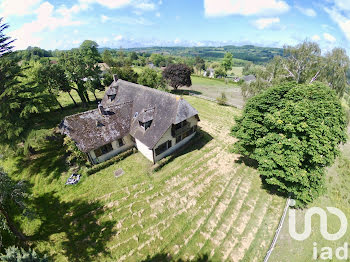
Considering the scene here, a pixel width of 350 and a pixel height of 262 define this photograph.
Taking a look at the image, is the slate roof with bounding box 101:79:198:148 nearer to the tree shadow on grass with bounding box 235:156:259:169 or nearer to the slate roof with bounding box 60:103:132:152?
the slate roof with bounding box 60:103:132:152

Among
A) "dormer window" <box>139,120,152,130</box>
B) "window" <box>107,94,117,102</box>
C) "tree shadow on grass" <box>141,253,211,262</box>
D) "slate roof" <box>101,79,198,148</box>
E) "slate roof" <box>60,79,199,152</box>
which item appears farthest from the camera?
"window" <box>107,94,117,102</box>

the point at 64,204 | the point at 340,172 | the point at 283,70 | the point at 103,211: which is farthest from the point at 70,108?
the point at 340,172

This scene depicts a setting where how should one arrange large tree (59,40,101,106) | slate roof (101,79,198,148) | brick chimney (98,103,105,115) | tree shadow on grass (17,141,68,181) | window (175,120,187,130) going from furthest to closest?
large tree (59,40,101,106) → window (175,120,187,130) → brick chimney (98,103,105,115) → slate roof (101,79,198,148) → tree shadow on grass (17,141,68,181)

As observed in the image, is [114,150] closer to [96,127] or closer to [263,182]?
[96,127]

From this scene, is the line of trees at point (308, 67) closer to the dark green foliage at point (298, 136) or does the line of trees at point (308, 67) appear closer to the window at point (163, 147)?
the dark green foliage at point (298, 136)

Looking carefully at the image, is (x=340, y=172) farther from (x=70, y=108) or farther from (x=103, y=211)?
(x=70, y=108)

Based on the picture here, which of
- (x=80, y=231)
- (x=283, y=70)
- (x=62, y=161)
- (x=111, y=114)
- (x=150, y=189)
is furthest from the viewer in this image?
(x=283, y=70)

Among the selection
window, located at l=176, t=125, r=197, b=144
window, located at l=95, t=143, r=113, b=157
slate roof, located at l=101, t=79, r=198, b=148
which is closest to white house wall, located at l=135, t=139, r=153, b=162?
slate roof, located at l=101, t=79, r=198, b=148

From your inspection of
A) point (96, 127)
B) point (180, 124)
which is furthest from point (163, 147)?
point (96, 127)
